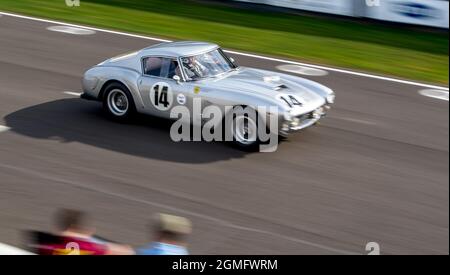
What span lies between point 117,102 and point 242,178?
301cm

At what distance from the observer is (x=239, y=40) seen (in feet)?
58.0

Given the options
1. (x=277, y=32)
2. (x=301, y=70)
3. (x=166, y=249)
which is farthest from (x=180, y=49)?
(x=277, y=32)

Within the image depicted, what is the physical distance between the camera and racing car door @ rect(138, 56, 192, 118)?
10.7 m

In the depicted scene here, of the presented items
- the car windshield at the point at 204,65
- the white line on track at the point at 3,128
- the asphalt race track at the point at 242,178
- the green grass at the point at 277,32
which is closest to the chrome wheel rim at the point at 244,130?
the asphalt race track at the point at 242,178

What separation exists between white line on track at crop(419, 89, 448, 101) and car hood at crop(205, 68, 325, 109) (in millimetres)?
3493

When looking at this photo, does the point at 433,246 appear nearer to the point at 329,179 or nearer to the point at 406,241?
the point at 406,241

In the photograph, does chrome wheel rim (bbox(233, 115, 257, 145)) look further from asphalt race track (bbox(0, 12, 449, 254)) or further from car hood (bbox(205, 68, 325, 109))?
car hood (bbox(205, 68, 325, 109))

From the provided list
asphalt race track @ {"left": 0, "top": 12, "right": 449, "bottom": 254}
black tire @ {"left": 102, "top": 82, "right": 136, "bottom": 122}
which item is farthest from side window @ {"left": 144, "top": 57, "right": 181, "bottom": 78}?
asphalt race track @ {"left": 0, "top": 12, "right": 449, "bottom": 254}

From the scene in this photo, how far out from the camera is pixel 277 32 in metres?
18.4

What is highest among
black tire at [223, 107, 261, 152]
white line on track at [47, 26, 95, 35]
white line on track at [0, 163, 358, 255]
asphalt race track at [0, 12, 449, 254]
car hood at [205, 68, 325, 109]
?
car hood at [205, 68, 325, 109]

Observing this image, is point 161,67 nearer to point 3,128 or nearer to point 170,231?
point 3,128

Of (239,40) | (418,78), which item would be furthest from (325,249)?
(239,40)

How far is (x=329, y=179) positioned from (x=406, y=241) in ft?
5.94

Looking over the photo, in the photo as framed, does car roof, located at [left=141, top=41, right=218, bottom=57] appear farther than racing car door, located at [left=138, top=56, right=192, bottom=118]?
Yes
